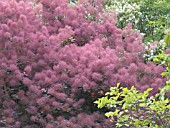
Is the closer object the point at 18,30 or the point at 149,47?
the point at 18,30

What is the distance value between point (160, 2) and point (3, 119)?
5.06 m

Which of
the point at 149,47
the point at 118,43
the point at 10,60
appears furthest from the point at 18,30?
the point at 149,47

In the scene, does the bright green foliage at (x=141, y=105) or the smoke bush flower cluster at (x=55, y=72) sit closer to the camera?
the bright green foliage at (x=141, y=105)

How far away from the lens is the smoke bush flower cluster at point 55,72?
4.46 metres

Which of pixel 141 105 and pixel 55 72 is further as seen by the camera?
pixel 55 72

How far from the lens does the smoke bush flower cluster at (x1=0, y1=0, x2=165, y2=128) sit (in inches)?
175

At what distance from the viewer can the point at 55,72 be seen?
4.67 meters

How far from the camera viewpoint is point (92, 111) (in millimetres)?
4766

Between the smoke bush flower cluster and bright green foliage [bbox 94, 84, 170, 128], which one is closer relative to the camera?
bright green foliage [bbox 94, 84, 170, 128]

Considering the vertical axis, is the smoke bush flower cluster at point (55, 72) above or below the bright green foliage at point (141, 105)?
above

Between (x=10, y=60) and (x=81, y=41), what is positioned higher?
(x=81, y=41)

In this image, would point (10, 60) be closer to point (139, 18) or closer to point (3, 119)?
point (3, 119)

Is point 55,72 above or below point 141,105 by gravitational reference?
above

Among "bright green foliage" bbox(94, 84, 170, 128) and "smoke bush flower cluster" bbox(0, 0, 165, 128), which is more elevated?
"smoke bush flower cluster" bbox(0, 0, 165, 128)
